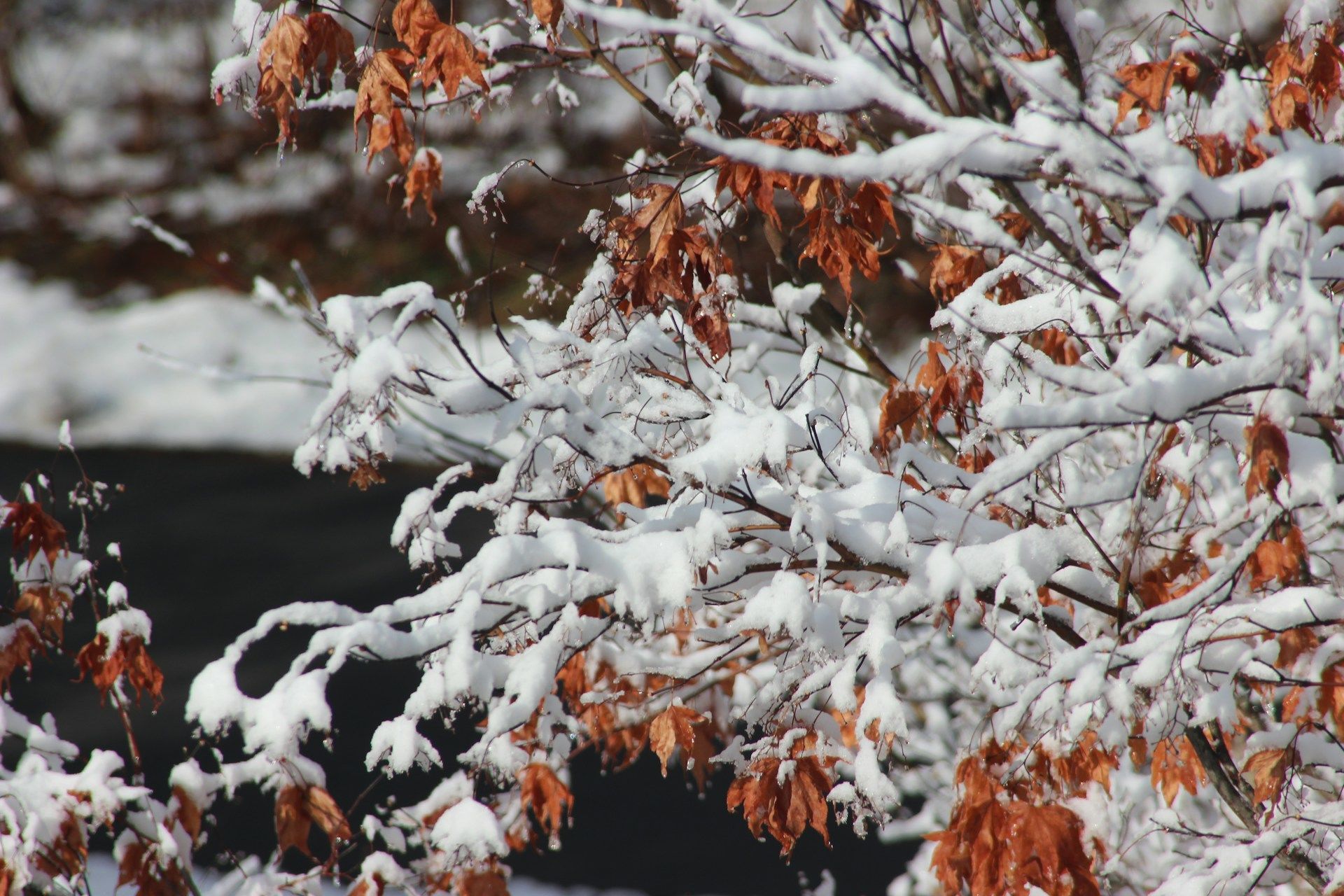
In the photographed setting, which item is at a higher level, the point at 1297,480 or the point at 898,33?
the point at 898,33

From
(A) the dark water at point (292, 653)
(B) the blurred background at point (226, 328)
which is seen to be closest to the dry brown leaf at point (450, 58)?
(B) the blurred background at point (226, 328)

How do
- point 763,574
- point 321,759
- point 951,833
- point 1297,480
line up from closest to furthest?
point 1297,480, point 951,833, point 763,574, point 321,759

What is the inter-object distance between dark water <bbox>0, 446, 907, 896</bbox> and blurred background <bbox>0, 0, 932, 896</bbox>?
16 mm

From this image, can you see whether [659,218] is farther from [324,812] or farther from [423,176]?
[324,812]

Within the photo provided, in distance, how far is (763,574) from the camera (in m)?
2.08

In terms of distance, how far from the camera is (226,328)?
9.38 m

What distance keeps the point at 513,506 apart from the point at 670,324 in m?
0.67

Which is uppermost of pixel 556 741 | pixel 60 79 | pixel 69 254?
pixel 60 79

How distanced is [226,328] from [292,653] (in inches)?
176

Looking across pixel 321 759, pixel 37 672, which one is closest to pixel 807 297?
pixel 321 759

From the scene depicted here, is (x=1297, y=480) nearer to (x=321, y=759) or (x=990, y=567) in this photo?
(x=990, y=567)

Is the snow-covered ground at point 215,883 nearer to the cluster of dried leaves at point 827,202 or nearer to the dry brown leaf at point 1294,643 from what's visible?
the dry brown leaf at point 1294,643

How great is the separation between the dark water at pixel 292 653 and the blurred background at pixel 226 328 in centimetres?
2

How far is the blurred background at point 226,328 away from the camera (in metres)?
5.22
